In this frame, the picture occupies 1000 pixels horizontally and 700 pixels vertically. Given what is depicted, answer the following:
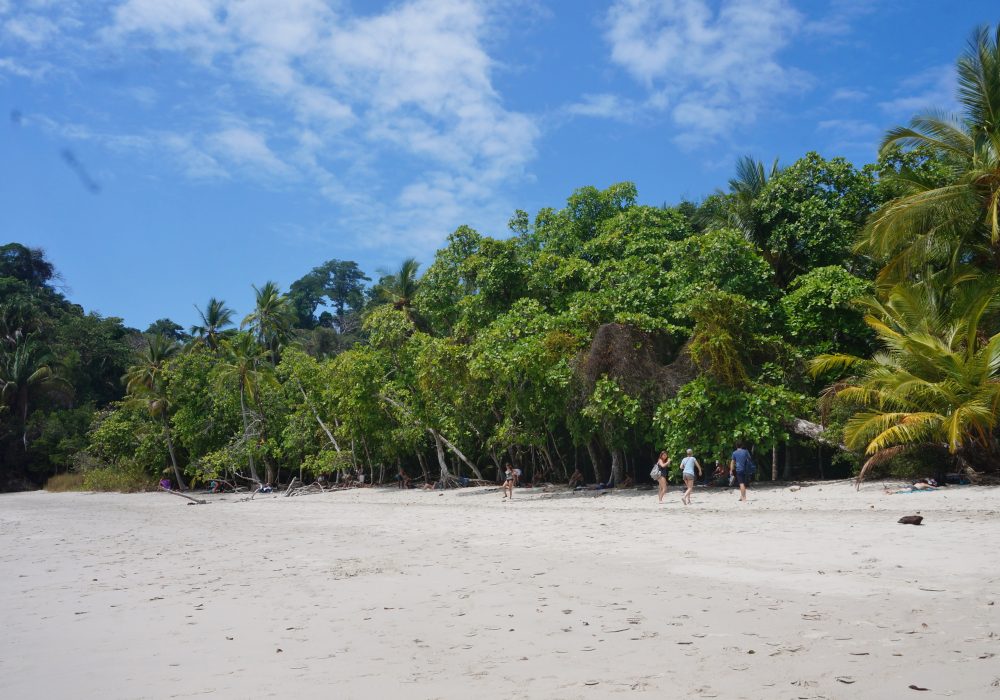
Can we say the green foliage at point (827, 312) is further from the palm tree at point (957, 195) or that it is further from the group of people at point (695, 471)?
the group of people at point (695, 471)

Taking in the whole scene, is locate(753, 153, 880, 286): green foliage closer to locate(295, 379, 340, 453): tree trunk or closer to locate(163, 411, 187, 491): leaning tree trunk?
locate(295, 379, 340, 453): tree trunk

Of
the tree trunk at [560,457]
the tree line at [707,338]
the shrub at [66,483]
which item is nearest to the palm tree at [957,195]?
the tree line at [707,338]

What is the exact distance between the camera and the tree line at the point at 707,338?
15.5 m

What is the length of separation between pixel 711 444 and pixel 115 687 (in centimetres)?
1585

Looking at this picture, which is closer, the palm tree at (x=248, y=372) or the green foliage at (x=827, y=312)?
the green foliage at (x=827, y=312)

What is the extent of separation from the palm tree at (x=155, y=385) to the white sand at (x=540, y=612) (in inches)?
1121

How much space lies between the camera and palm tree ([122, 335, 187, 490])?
39.7 m

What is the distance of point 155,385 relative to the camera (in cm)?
4091

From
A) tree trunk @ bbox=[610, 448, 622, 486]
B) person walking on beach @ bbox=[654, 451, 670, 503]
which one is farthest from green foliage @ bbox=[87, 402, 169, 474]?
person walking on beach @ bbox=[654, 451, 670, 503]

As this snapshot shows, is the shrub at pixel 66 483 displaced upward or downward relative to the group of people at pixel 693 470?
downward

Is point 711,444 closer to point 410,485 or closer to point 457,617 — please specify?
point 457,617

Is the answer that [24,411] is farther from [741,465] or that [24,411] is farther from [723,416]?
[741,465]

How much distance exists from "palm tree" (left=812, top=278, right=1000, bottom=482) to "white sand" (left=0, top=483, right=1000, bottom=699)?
1680 mm

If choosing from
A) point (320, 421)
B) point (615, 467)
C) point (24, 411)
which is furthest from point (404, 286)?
point (24, 411)
